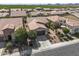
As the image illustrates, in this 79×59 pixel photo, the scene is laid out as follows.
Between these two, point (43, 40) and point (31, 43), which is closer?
point (31, 43)

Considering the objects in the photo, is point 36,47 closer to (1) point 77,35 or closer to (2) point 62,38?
(2) point 62,38

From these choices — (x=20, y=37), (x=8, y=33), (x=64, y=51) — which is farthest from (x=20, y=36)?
(x=64, y=51)

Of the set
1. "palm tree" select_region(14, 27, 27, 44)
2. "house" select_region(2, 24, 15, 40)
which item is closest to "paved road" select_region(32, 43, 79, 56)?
"palm tree" select_region(14, 27, 27, 44)

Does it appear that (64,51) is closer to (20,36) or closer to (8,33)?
(20,36)

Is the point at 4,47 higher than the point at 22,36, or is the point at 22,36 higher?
the point at 22,36

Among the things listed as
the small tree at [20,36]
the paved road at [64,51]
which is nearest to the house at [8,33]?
the small tree at [20,36]

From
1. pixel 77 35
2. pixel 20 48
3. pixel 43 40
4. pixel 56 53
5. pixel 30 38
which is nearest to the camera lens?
pixel 56 53

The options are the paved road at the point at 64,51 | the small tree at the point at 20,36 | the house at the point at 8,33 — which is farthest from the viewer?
the house at the point at 8,33

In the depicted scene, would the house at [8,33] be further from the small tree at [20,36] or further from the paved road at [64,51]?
the paved road at [64,51]

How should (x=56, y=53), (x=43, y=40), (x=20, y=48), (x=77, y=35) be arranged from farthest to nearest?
(x=77, y=35) → (x=43, y=40) → (x=20, y=48) → (x=56, y=53)

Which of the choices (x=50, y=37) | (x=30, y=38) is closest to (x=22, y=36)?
(x=30, y=38)

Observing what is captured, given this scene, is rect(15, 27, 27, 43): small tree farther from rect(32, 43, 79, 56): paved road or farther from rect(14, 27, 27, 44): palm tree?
rect(32, 43, 79, 56): paved road
